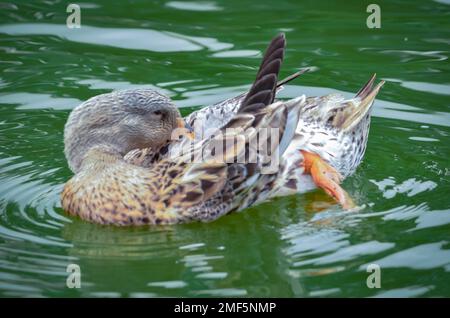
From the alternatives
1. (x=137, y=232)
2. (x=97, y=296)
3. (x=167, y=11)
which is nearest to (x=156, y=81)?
(x=167, y=11)

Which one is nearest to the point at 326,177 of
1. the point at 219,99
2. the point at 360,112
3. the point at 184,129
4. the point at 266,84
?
the point at 360,112

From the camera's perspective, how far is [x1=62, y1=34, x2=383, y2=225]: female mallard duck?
7742 mm

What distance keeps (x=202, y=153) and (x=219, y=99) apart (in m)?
2.76

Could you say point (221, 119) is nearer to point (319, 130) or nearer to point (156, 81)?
point (319, 130)

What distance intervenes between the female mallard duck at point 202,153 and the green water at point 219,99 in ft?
0.55

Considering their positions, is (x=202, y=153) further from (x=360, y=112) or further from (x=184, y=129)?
(x=360, y=112)

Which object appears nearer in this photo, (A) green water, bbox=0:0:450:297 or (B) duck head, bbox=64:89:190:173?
(A) green water, bbox=0:0:450:297

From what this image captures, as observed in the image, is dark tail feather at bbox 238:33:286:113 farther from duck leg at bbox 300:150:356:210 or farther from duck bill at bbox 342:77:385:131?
Answer: duck bill at bbox 342:77:385:131

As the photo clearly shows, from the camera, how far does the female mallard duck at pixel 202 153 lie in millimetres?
7742

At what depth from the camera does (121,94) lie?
327 inches

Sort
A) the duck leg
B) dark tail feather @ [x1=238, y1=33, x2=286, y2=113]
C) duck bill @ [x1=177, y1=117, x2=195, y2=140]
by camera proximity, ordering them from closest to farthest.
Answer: dark tail feather @ [x1=238, y1=33, x2=286, y2=113] → the duck leg → duck bill @ [x1=177, y1=117, x2=195, y2=140]

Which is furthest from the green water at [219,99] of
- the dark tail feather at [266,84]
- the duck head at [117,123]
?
the dark tail feather at [266,84]

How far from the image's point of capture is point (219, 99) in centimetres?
1052

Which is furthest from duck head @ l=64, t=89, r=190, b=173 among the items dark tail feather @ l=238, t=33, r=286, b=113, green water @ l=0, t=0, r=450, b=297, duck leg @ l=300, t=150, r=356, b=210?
duck leg @ l=300, t=150, r=356, b=210
